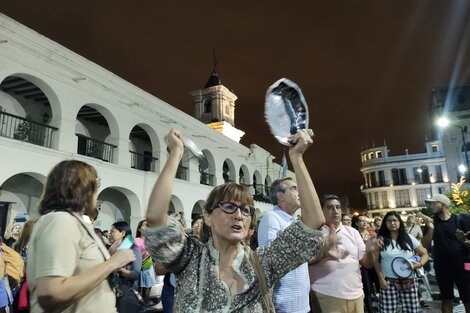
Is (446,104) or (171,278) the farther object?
(446,104)

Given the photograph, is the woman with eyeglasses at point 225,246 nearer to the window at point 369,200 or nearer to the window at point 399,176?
the window at point 399,176

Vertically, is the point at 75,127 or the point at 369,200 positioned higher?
the point at 75,127

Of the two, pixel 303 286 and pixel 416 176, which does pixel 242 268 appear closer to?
pixel 303 286

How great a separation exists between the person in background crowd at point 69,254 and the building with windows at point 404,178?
56416 millimetres

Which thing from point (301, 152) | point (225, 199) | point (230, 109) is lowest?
point (225, 199)

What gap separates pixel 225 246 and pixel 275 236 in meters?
1.65

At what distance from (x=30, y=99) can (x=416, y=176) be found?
186ft

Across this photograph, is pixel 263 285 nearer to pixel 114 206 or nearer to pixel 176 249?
pixel 176 249

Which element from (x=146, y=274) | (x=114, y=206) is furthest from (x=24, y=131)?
(x=146, y=274)

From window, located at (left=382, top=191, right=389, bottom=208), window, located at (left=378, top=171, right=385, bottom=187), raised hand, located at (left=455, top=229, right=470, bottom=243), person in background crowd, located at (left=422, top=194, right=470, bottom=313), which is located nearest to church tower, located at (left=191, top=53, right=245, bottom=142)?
person in background crowd, located at (left=422, top=194, right=470, bottom=313)

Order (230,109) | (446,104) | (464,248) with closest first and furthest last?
(464,248) < (230,109) < (446,104)

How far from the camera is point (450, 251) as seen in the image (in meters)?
5.24

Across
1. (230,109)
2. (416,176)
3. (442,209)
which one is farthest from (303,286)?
(416,176)

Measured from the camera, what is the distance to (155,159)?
1622 centimetres
